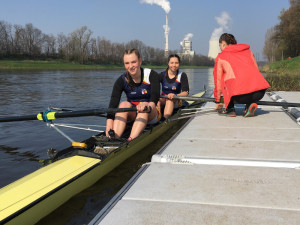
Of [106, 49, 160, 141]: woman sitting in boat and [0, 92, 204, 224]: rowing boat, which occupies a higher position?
[106, 49, 160, 141]: woman sitting in boat

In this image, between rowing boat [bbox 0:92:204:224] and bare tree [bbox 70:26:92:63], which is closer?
rowing boat [bbox 0:92:204:224]

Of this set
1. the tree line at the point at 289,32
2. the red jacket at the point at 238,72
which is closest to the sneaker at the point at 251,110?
the red jacket at the point at 238,72

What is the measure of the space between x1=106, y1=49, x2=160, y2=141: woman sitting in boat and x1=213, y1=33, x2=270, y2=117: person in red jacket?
1435 millimetres

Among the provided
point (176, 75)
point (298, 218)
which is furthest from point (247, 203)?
point (176, 75)

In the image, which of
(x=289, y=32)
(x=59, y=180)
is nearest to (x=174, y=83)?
(x=59, y=180)

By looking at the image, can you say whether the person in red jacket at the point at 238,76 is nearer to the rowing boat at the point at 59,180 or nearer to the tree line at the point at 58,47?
the rowing boat at the point at 59,180

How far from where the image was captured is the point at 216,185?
2.51 m

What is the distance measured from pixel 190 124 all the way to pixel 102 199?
260 cm

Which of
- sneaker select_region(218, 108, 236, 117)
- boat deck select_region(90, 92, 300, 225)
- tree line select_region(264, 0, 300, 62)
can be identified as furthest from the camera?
tree line select_region(264, 0, 300, 62)

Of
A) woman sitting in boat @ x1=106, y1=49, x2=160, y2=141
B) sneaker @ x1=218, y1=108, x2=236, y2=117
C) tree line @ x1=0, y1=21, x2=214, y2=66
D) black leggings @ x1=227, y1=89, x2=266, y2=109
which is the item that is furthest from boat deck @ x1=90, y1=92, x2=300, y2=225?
tree line @ x1=0, y1=21, x2=214, y2=66

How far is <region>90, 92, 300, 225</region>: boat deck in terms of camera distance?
2.00 metres

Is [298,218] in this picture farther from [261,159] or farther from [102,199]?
[102,199]

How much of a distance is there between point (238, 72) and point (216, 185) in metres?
3.43

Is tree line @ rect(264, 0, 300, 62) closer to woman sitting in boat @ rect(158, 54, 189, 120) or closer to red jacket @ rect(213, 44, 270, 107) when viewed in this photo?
woman sitting in boat @ rect(158, 54, 189, 120)
